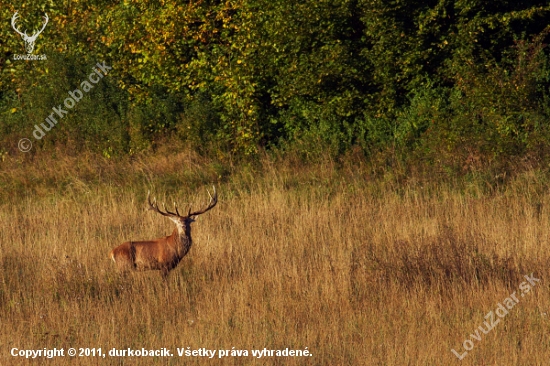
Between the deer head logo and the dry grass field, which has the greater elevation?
the deer head logo

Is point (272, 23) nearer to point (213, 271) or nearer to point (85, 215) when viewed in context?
point (85, 215)

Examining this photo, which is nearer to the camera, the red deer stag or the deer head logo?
the red deer stag

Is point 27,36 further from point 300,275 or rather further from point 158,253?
point 300,275

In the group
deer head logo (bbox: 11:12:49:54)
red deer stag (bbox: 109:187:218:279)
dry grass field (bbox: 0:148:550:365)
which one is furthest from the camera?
deer head logo (bbox: 11:12:49:54)

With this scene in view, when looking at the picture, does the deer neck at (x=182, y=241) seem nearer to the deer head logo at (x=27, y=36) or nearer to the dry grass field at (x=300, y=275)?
the dry grass field at (x=300, y=275)

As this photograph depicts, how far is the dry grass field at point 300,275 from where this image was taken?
8.05m

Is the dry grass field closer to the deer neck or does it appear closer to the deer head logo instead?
the deer neck

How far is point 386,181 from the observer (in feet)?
49.3

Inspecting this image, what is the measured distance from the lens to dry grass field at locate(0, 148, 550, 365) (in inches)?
317

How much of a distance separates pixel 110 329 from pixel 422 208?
5.72m

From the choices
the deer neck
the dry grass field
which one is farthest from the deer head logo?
the deer neck

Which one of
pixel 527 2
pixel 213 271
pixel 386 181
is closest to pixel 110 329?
pixel 213 271

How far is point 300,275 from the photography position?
32.6ft

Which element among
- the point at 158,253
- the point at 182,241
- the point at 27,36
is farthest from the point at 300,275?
the point at 27,36
